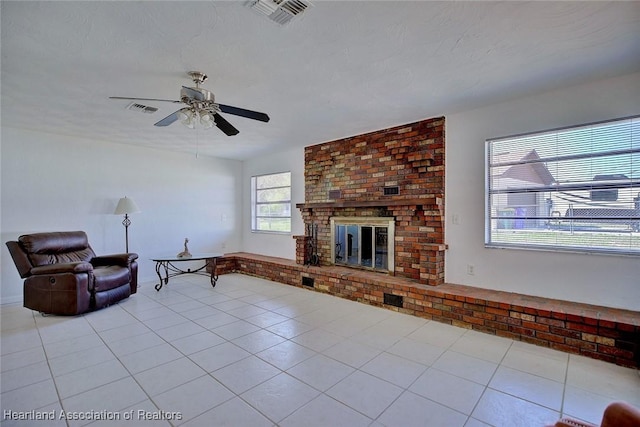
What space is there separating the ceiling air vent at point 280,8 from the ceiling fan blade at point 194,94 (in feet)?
3.02

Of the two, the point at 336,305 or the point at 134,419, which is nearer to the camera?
the point at 134,419

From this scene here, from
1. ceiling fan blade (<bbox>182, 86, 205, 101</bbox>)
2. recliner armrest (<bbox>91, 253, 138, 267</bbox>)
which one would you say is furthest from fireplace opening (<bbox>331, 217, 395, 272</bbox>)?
recliner armrest (<bbox>91, 253, 138, 267</bbox>)

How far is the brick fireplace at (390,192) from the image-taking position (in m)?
3.80

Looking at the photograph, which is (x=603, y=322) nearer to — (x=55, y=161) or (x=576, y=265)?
(x=576, y=265)

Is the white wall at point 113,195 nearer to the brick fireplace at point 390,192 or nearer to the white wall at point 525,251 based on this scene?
the brick fireplace at point 390,192

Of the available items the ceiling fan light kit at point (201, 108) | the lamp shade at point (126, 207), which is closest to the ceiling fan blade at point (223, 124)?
the ceiling fan light kit at point (201, 108)

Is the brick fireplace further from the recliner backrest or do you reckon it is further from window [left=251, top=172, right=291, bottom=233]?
the recliner backrest

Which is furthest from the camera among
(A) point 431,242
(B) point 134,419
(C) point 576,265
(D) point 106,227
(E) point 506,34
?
(D) point 106,227

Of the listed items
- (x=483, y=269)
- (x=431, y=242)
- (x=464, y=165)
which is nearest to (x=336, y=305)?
(x=431, y=242)

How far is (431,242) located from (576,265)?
4.64 ft

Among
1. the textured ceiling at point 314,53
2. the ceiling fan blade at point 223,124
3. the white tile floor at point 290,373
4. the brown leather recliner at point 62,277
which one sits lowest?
the white tile floor at point 290,373

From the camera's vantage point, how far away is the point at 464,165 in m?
3.67

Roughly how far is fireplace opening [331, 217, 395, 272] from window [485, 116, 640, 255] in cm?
127

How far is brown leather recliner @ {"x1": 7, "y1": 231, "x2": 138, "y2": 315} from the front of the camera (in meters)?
3.53
